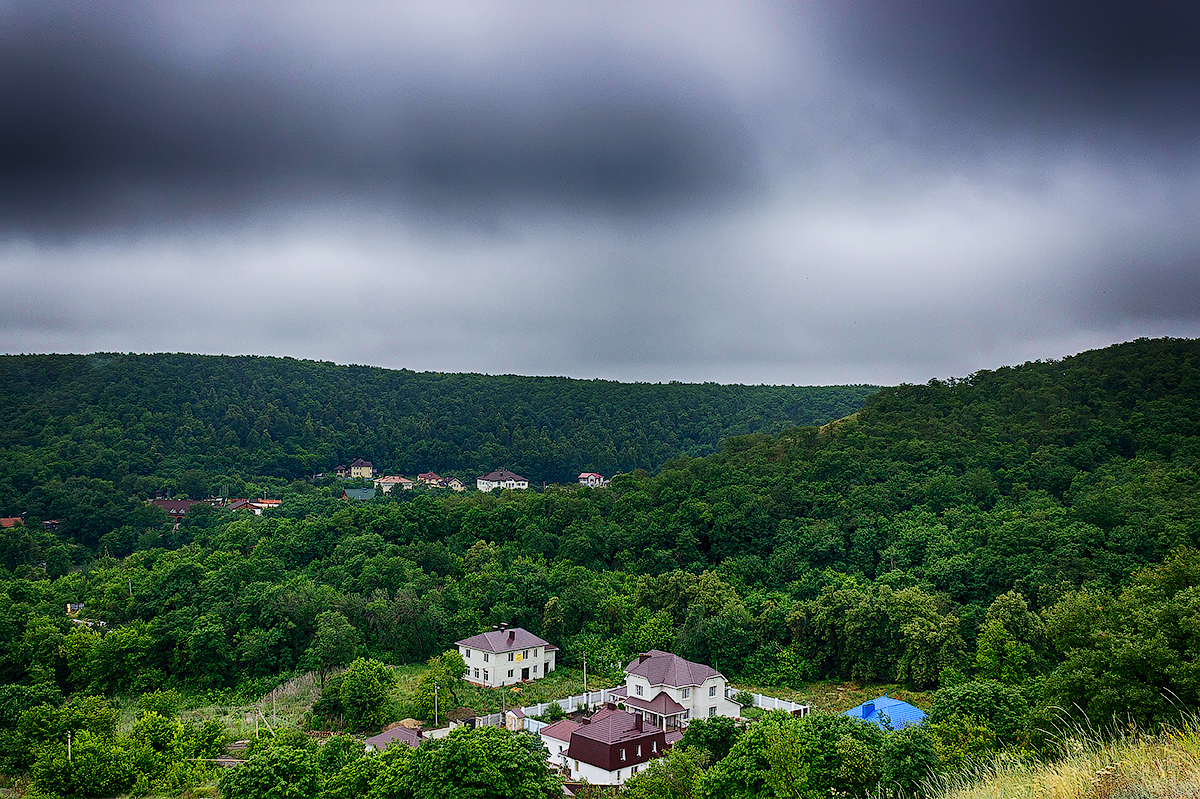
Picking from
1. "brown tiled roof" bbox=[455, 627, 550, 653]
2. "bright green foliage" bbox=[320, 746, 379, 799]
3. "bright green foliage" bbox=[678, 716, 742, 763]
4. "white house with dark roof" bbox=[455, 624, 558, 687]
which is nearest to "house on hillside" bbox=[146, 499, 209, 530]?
"brown tiled roof" bbox=[455, 627, 550, 653]

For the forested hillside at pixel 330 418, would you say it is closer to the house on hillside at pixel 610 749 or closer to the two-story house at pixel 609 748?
the two-story house at pixel 609 748

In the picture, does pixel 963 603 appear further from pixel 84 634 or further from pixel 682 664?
pixel 84 634

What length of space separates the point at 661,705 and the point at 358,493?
171 feet

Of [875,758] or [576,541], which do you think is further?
[576,541]

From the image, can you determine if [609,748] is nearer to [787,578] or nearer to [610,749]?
[610,749]

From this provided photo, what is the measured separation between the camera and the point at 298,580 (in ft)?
129

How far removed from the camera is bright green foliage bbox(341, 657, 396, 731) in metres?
28.3

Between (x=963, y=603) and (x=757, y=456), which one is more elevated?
(x=757, y=456)

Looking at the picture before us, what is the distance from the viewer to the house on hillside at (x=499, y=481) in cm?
8438

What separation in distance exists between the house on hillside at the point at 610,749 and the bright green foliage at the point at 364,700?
6.43 metres

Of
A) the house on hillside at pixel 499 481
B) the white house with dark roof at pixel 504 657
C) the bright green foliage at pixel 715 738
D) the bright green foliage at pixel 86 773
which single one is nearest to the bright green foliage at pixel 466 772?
the bright green foliage at pixel 715 738

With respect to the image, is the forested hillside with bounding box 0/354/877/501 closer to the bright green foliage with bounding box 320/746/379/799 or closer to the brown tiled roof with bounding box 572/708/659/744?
the brown tiled roof with bounding box 572/708/659/744

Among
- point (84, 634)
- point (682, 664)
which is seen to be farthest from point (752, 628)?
point (84, 634)

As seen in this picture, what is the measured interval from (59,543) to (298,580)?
24.3 metres
